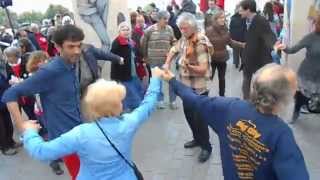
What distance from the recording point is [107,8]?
9656 millimetres

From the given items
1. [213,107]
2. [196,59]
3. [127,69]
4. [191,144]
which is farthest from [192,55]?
[213,107]

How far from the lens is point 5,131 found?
278 inches

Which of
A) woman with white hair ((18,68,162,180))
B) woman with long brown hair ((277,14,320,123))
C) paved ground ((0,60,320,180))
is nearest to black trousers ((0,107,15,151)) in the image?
paved ground ((0,60,320,180))

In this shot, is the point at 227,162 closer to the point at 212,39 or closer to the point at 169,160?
the point at 169,160

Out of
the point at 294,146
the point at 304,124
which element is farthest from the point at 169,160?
the point at 294,146

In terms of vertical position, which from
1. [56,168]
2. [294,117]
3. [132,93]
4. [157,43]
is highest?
[157,43]

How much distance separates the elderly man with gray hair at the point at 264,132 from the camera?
2.60 metres

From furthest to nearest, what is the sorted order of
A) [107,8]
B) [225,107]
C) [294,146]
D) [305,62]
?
1. [107,8]
2. [305,62]
3. [225,107]
4. [294,146]

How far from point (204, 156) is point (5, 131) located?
283 cm

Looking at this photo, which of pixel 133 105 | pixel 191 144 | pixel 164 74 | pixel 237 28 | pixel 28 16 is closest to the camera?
pixel 164 74

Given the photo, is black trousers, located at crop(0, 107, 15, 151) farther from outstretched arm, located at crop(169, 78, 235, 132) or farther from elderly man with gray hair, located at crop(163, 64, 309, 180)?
elderly man with gray hair, located at crop(163, 64, 309, 180)

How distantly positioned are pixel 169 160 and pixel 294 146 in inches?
142

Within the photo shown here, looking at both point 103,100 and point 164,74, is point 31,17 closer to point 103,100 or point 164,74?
point 164,74

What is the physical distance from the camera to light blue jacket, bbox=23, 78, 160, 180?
293 cm
